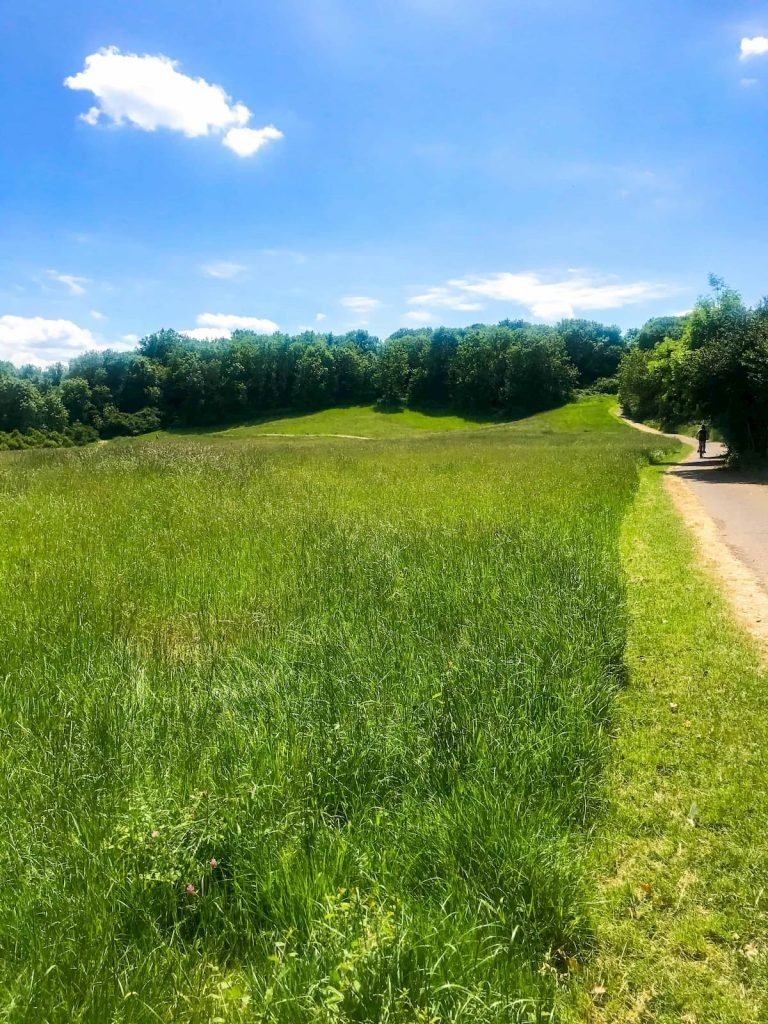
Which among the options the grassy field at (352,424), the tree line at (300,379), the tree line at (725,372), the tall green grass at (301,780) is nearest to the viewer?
the tall green grass at (301,780)

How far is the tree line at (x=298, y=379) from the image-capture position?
86.9 m

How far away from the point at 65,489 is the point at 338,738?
12803 millimetres

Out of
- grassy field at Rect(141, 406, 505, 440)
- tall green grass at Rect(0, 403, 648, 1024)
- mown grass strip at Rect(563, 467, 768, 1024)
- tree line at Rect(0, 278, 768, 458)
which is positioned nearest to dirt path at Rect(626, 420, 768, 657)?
mown grass strip at Rect(563, 467, 768, 1024)

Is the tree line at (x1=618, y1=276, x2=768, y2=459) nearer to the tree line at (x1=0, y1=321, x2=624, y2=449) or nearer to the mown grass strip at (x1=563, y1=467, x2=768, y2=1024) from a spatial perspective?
the mown grass strip at (x1=563, y1=467, x2=768, y2=1024)

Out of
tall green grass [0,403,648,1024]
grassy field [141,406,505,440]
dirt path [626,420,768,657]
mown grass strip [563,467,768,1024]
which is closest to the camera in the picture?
tall green grass [0,403,648,1024]

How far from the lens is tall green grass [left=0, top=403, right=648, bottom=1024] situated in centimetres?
269

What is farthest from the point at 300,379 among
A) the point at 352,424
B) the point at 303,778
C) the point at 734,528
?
the point at 303,778

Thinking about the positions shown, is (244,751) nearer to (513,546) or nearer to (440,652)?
(440,652)

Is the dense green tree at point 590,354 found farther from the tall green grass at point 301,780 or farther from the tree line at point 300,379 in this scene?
the tall green grass at point 301,780

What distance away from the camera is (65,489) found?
14.5m

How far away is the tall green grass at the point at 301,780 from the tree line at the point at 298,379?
81.7 meters

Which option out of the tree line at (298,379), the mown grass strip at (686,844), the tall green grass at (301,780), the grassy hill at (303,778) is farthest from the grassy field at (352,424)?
the mown grass strip at (686,844)

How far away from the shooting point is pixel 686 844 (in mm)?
3744

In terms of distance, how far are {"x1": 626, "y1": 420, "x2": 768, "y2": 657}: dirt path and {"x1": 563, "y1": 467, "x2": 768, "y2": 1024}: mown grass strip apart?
1229 millimetres
